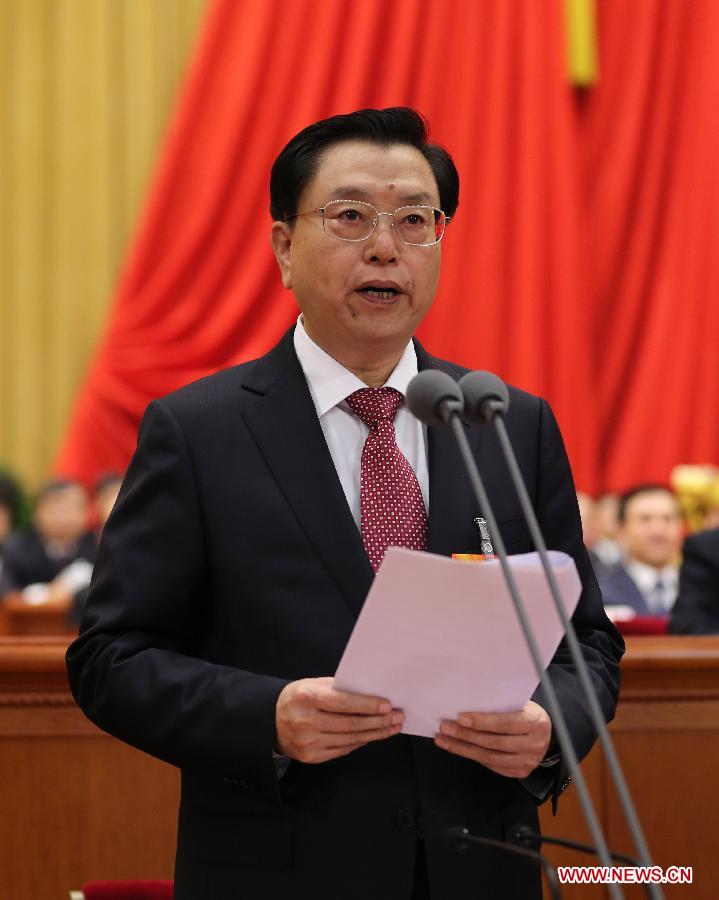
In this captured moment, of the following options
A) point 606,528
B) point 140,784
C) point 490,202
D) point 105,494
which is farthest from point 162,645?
point 490,202

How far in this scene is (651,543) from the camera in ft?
18.8

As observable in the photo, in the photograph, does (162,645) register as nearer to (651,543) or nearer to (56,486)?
(651,543)

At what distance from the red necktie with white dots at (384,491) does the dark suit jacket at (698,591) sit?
220 cm

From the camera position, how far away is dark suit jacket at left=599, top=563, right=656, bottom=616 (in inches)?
210

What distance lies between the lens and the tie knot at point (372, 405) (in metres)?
1.63

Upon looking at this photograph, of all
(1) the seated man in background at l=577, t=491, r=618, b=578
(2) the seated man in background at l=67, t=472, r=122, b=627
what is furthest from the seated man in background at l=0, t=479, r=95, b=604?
(1) the seated man in background at l=577, t=491, r=618, b=578

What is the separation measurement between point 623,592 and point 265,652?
4.07 metres

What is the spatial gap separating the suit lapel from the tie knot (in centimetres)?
6

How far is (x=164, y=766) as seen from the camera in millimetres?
2391

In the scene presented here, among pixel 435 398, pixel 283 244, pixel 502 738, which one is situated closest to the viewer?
pixel 435 398

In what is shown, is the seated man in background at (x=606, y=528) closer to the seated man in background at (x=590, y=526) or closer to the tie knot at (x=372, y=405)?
the seated man in background at (x=590, y=526)

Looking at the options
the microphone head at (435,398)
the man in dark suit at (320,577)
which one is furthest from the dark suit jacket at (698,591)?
the microphone head at (435,398)

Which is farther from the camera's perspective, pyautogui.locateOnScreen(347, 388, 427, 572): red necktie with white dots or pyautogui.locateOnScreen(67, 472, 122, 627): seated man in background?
pyautogui.locateOnScreen(67, 472, 122, 627): seated man in background

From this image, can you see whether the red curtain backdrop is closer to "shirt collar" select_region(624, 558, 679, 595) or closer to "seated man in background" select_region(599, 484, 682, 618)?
"seated man in background" select_region(599, 484, 682, 618)
